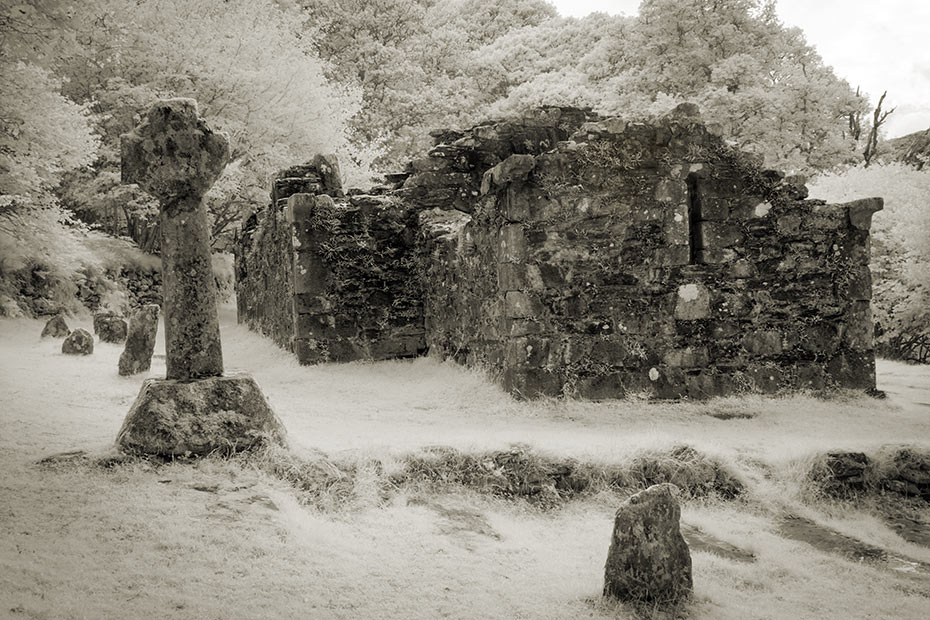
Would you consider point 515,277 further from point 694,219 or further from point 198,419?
point 198,419

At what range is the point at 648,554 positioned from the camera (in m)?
3.27

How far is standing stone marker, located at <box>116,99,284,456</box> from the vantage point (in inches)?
185

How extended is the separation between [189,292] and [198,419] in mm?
989

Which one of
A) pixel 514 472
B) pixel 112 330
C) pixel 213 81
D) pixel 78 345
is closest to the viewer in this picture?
pixel 514 472

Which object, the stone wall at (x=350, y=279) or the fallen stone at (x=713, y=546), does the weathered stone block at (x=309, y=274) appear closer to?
the stone wall at (x=350, y=279)

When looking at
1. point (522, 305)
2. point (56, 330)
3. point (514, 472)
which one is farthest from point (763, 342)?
point (56, 330)

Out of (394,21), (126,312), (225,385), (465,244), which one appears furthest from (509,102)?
(225,385)

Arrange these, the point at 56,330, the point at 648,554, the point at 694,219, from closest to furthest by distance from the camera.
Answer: the point at 648,554, the point at 694,219, the point at 56,330

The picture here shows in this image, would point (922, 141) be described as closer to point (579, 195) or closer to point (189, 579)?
point (579, 195)

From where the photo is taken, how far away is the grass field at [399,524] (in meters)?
3.00

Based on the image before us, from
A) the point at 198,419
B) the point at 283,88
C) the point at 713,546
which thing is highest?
the point at 283,88

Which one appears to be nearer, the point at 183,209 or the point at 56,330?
the point at 183,209

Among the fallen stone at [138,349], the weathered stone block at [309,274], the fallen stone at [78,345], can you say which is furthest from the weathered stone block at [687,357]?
the fallen stone at [78,345]

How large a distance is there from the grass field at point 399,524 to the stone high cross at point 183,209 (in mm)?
881
